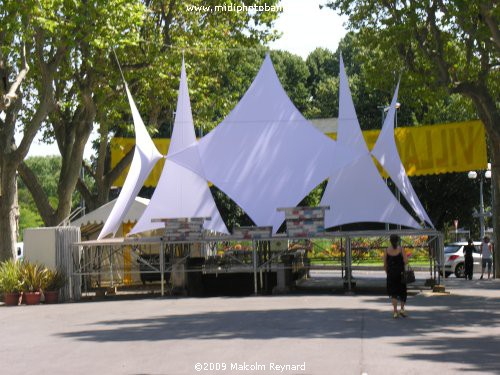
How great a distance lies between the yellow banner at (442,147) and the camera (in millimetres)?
34906

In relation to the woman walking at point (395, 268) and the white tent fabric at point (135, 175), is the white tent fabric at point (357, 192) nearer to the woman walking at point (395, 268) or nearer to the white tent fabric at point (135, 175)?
the white tent fabric at point (135, 175)

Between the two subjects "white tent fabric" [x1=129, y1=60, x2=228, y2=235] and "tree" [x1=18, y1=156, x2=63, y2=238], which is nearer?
Result: "white tent fabric" [x1=129, y1=60, x2=228, y2=235]

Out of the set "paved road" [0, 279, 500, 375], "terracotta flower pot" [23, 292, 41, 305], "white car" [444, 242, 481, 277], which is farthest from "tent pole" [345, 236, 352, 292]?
"white car" [444, 242, 481, 277]

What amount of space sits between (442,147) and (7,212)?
53.5 ft

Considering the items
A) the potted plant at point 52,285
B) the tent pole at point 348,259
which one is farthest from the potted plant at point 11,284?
the tent pole at point 348,259

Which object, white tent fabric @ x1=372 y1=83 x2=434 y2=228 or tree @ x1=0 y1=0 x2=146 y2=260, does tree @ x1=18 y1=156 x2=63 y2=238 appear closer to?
tree @ x1=0 y1=0 x2=146 y2=260

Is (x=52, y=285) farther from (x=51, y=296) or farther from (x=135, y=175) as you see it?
(x=135, y=175)

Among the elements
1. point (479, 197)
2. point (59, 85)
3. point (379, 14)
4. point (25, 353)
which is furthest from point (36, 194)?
point (479, 197)

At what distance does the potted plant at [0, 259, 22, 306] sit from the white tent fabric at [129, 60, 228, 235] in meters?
4.25

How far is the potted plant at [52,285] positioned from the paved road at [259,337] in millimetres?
2706

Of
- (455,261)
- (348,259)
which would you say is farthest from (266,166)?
(455,261)

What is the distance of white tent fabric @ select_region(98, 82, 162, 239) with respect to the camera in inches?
1097

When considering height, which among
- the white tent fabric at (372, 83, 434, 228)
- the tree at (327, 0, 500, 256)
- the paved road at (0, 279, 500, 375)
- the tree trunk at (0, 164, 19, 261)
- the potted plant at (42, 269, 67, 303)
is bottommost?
the paved road at (0, 279, 500, 375)

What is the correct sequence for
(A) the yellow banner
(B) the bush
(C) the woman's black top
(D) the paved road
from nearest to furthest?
(D) the paved road → (C) the woman's black top → (B) the bush → (A) the yellow banner
